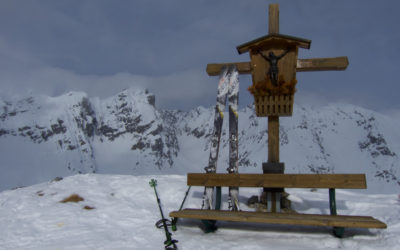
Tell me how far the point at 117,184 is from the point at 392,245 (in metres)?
7.35

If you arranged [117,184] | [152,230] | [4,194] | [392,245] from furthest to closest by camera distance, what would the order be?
[117,184], [4,194], [152,230], [392,245]

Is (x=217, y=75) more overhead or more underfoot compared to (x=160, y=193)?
more overhead

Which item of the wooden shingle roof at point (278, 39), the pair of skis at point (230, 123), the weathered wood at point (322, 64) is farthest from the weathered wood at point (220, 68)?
the weathered wood at point (322, 64)

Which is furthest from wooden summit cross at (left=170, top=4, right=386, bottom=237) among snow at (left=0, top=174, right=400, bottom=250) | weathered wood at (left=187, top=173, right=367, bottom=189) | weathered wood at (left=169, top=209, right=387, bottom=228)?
snow at (left=0, top=174, right=400, bottom=250)

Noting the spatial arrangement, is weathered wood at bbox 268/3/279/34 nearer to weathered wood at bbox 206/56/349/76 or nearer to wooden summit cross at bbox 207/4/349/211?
wooden summit cross at bbox 207/4/349/211

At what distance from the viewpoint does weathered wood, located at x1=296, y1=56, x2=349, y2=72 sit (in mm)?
7855

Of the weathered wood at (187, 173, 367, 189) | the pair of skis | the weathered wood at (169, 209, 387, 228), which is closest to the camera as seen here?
the weathered wood at (169, 209, 387, 228)

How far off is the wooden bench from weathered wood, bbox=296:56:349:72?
2.88 meters

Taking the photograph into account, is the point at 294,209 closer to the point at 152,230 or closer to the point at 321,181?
the point at 321,181

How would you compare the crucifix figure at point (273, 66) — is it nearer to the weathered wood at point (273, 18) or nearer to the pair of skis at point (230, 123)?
the weathered wood at point (273, 18)

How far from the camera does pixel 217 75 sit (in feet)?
28.9

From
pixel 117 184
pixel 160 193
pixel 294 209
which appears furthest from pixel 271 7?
pixel 117 184

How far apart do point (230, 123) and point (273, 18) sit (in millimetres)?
2790

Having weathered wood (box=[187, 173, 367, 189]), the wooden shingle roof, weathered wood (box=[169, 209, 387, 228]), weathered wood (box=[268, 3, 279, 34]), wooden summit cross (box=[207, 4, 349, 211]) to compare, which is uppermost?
weathered wood (box=[268, 3, 279, 34])
